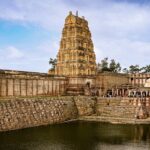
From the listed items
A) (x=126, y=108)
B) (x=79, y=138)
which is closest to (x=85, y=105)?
(x=126, y=108)

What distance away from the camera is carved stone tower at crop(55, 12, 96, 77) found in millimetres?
85625

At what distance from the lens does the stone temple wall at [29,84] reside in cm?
6638

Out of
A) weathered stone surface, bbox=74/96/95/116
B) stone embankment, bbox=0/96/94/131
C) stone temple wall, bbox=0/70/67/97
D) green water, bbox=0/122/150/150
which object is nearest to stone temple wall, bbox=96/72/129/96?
weathered stone surface, bbox=74/96/95/116

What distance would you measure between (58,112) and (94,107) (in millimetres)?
11386

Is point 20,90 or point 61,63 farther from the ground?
point 61,63

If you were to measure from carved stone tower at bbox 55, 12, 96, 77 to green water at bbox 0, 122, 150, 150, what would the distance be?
25530 millimetres

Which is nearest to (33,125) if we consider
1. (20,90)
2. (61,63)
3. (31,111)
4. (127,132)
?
(31,111)

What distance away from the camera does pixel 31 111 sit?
6138 cm

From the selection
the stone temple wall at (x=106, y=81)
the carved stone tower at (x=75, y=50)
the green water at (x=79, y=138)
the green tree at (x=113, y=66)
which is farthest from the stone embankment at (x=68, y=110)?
the green tree at (x=113, y=66)

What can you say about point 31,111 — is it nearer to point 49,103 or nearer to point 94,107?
point 49,103

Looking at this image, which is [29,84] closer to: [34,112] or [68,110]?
[68,110]

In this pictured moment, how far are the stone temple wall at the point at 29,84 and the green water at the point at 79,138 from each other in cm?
1227

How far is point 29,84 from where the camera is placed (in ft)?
238

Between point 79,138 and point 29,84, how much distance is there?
25908 millimetres
